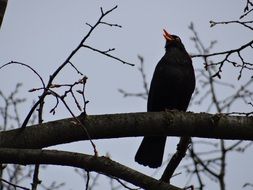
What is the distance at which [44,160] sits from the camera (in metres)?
Answer: 2.52

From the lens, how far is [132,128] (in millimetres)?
2947

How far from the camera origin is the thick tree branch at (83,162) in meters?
2.52

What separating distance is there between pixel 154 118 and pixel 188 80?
8.26ft

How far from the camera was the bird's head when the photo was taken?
20.6ft

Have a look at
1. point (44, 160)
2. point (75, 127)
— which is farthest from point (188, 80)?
point (44, 160)

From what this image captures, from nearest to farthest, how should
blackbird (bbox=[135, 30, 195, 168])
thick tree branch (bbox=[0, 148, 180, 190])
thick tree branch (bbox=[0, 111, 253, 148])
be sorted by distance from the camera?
thick tree branch (bbox=[0, 148, 180, 190]) → thick tree branch (bbox=[0, 111, 253, 148]) → blackbird (bbox=[135, 30, 195, 168])

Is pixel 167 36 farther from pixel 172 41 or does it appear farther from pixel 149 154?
pixel 149 154

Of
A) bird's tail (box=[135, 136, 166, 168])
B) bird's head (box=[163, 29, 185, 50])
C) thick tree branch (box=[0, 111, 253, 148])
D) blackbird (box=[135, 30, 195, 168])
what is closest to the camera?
thick tree branch (box=[0, 111, 253, 148])

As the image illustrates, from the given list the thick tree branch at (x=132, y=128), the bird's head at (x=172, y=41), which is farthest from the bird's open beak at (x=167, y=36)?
the thick tree branch at (x=132, y=128)

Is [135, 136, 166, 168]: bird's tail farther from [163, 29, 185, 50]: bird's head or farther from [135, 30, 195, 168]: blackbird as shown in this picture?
[163, 29, 185, 50]: bird's head

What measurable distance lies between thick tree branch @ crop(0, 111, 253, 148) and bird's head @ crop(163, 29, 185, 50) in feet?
10.4

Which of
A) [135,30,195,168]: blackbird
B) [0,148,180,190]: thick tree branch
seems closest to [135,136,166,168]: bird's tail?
[135,30,195,168]: blackbird

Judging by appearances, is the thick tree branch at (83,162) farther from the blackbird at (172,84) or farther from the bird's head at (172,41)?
the bird's head at (172,41)

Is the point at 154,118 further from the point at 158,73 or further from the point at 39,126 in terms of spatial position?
the point at 158,73
